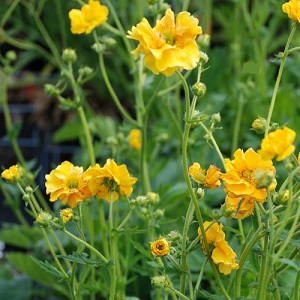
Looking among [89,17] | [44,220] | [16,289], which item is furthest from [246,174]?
[16,289]

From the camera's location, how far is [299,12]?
82 centimetres

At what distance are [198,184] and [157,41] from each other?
0.16 m

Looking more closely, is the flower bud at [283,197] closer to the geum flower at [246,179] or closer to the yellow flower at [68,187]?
the geum flower at [246,179]

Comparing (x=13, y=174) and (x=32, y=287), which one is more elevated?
(x=13, y=174)

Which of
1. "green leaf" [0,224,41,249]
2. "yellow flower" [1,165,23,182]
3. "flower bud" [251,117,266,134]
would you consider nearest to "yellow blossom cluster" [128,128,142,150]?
"green leaf" [0,224,41,249]

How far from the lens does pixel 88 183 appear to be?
32.1 inches

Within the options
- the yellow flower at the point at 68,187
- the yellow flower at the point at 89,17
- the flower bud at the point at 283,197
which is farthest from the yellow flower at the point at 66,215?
the yellow flower at the point at 89,17

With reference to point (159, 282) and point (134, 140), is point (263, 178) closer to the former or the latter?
point (159, 282)

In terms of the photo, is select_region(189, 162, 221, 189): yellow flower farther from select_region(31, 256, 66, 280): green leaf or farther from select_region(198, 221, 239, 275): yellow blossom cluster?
select_region(31, 256, 66, 280): green leaf

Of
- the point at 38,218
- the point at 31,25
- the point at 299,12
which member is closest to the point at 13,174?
the point at 38,218

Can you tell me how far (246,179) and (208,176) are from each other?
→ 7cm

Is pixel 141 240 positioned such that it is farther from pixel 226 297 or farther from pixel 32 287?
pixel 226 297

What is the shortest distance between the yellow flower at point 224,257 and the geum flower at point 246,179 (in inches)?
2.1

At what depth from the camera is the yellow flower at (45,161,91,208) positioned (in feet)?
2.68
